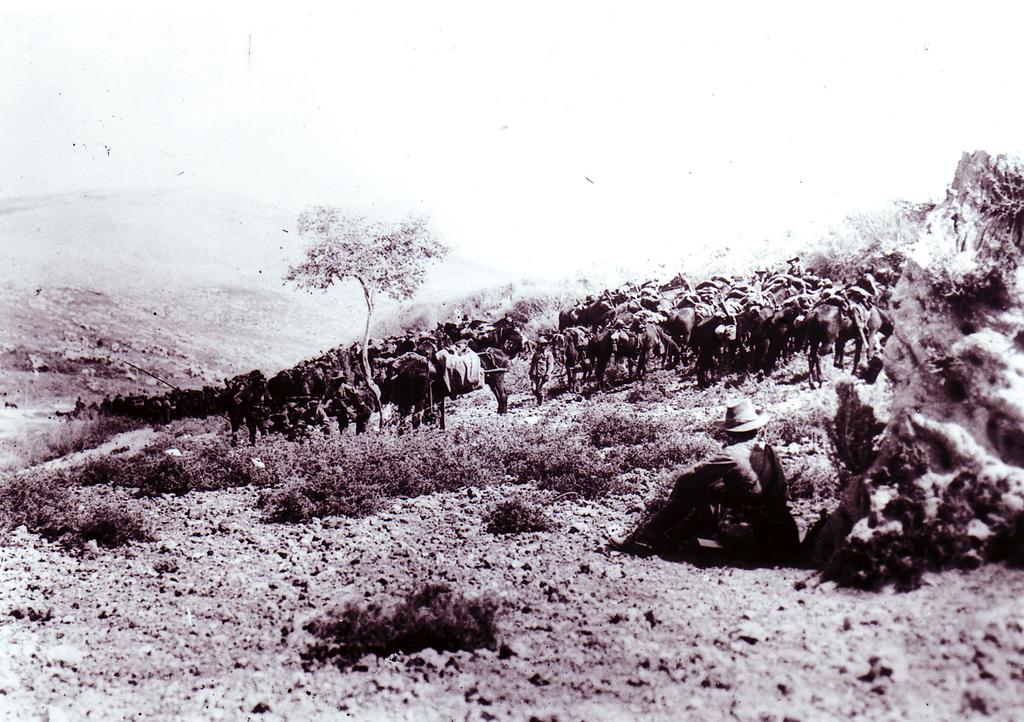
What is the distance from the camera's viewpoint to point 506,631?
188 inches

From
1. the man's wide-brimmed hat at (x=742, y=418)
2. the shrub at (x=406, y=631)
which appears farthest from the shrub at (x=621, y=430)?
the shrub at (x=406, y=631)

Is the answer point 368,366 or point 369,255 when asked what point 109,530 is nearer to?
point 369,255

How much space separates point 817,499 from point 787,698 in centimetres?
311

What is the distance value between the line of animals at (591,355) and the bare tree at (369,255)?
1.01 meters

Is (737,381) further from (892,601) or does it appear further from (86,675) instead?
(86,675)

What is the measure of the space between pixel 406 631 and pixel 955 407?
3893mm

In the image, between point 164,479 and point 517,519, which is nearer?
point 517,519

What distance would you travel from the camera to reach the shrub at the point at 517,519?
6555 mm

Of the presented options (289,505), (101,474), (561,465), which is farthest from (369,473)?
(101,474)

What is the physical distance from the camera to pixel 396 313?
19266 mm

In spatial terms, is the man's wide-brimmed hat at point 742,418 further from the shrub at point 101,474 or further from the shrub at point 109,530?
the shrub at point 101,474

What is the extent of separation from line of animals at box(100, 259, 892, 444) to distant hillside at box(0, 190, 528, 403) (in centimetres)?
89

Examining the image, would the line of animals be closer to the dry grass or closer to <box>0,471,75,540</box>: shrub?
the dry grass

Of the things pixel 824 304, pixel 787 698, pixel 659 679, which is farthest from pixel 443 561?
pixel 824 304
